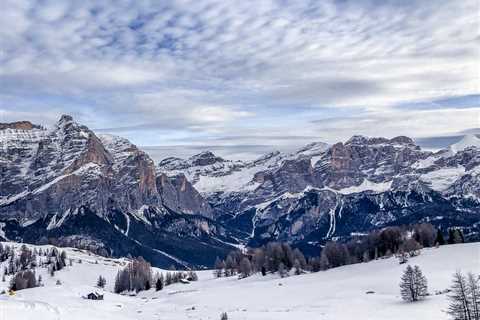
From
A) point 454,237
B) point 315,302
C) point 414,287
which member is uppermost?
point 454,237

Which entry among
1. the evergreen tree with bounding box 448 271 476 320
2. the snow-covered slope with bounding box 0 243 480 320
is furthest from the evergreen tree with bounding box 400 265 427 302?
the evergreen tree with bounding box 448 271 476 320

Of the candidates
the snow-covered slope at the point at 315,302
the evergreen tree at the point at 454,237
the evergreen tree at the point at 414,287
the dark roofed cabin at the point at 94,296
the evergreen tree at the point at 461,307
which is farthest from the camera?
the evergreen tree at the point at 454,237

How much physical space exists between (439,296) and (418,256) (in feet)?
233

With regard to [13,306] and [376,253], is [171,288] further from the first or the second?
[13,306]

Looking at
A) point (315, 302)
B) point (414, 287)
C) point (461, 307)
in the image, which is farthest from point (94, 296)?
point (461, 307)

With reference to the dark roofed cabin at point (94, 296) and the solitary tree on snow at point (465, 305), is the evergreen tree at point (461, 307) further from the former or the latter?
the dark roofed cabin at point (94, 296)

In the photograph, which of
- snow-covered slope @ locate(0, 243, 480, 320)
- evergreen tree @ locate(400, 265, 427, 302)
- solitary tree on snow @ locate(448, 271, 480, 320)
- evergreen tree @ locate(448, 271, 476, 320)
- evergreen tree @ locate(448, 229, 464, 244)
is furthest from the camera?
evergreen tree @ locate(448, 229, 464, 244)

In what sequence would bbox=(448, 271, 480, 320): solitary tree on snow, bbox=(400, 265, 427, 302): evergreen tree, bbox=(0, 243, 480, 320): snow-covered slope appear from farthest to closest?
1. bbox=(400, 265, 427, 302): evergreen tree
2. bbox=(0, 243, 480, 320): snow-covered slope
3. bbox=(448, 271, 480, 320): solitary tree on snow

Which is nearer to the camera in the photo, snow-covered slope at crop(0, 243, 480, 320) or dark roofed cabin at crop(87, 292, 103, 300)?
snow-covered slope at crop(0, 243, 480, 320)

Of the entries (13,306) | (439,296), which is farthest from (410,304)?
(13,306)

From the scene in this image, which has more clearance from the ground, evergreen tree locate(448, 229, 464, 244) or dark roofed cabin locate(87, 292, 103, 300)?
evergreen tree locate(448, 229, 464, 244)

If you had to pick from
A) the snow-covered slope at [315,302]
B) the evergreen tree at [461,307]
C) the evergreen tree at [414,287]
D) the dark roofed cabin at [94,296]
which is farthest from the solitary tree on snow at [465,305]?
the dark roofed cabin at [94,296]

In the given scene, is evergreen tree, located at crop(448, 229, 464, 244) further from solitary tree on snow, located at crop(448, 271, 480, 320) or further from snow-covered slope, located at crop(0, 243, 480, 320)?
solitary tree on snow, located at crop(448, 271, 480, 320)

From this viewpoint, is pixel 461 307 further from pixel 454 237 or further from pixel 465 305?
pixel 454 237
